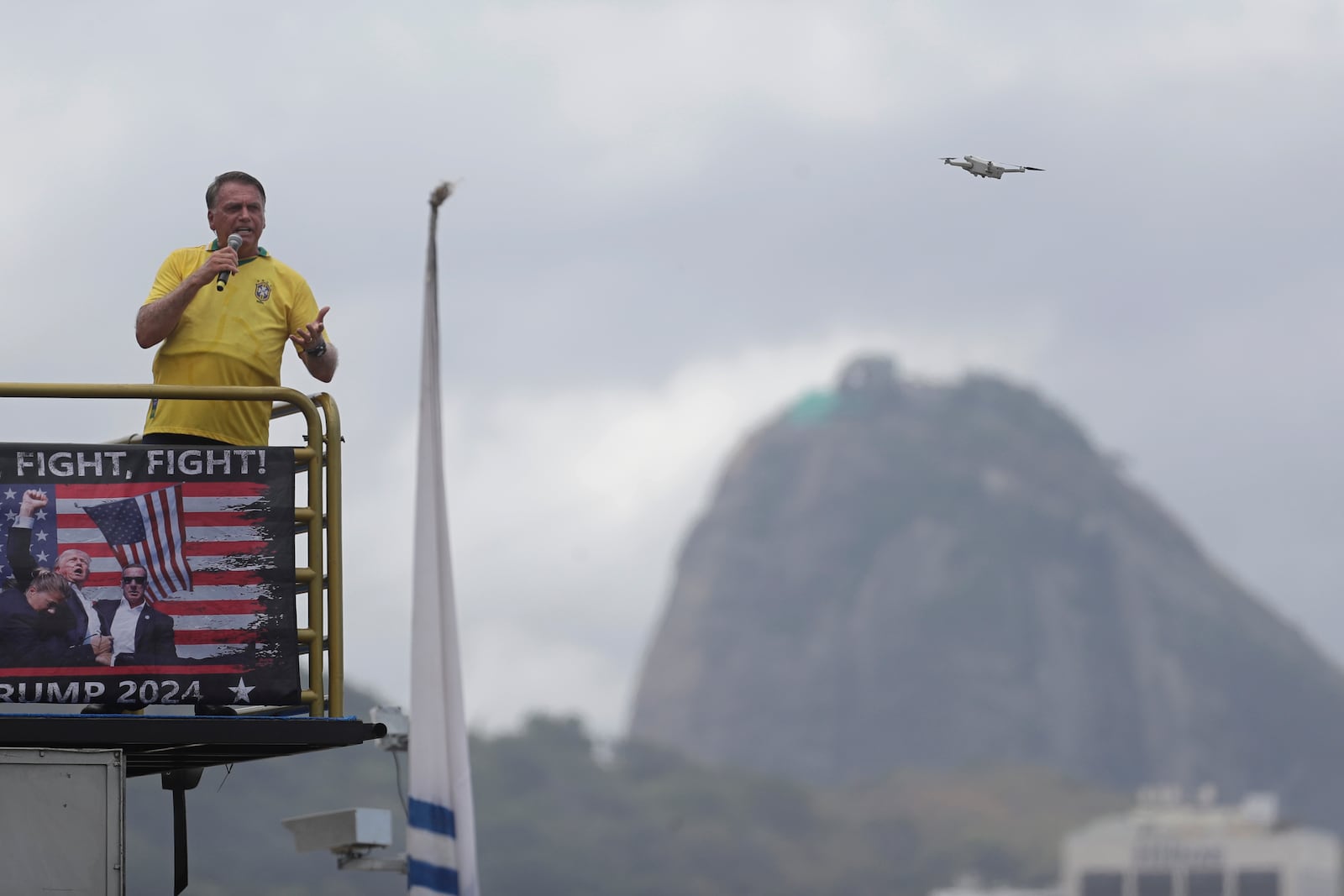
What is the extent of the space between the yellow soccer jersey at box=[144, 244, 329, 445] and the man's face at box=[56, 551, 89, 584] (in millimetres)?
821

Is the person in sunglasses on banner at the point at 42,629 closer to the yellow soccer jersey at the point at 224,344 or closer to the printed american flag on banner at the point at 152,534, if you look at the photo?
A: the printed american flag on banner at the point at 152,534

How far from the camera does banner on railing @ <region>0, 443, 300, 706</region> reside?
9.80 m

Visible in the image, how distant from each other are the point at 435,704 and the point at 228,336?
254 inches

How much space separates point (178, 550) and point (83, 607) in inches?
20.7

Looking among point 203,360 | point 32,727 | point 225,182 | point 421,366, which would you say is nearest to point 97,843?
point 32,727

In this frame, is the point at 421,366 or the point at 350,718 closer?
the point at 350,718

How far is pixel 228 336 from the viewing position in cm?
1038

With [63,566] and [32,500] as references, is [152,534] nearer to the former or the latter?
[63,566]

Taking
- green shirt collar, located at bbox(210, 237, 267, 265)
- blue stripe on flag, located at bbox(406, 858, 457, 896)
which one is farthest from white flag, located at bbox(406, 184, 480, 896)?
green shirt collar, located at bbox(210, 237, 267, 265)

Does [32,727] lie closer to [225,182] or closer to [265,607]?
[265,607]

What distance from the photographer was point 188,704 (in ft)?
32.7

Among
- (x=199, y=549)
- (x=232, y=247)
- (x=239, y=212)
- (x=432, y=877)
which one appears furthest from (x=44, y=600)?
(x=432, y=877)

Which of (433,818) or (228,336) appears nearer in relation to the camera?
(228,336)

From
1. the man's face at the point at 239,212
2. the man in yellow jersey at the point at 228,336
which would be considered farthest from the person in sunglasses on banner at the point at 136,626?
the man's face at the point at 239,212
